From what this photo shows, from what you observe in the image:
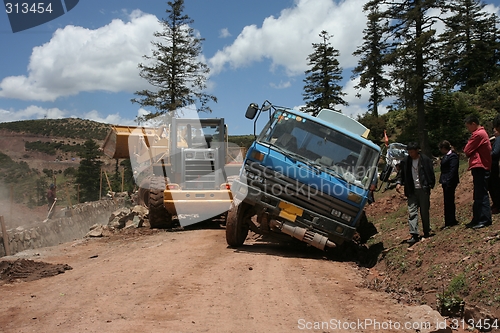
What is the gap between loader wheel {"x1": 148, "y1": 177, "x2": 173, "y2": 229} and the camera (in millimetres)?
11961

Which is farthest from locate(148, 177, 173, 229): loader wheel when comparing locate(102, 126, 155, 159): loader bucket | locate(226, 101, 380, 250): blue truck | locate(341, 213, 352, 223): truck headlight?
locate(341, 213, 352, 223): truck headlight

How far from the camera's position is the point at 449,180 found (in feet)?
25.9

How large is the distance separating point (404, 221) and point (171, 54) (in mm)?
19746

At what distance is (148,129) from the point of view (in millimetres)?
17203

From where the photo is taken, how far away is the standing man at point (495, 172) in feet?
24.3

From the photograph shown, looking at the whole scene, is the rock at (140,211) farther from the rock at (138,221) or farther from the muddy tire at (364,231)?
the muddy tire at (364,231)

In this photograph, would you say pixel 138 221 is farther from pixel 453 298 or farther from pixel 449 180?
pixel 453 298

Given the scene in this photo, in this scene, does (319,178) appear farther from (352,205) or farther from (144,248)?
(144,248)

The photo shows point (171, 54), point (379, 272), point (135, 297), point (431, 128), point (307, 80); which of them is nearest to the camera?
point (135, 297)

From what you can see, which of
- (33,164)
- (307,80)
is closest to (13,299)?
(307,80)

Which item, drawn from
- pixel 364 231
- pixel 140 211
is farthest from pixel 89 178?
pixel 364 231
